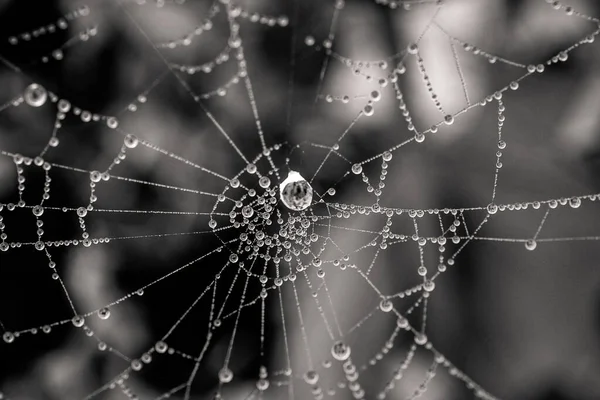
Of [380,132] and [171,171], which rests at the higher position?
[380,132]

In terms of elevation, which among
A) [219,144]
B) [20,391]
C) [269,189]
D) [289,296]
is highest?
[219,144]

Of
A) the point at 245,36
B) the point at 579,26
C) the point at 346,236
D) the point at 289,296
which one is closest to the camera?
the point at 245,36

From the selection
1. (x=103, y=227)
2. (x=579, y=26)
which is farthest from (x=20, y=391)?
(x=579, y=26)

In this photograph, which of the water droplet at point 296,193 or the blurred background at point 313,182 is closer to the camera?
the water droplet at point 296,193

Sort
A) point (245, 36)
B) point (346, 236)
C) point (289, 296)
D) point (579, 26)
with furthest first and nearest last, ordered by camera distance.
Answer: point (289, 296) < point (346, 236) < point (579, 26) < point (245, 36)

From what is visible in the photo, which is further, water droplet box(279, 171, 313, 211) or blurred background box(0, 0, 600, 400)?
blurred background box(0, 0, 600, 400)

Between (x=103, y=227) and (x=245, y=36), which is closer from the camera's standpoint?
(x=245, y=36)

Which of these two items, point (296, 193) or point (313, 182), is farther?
point (313, 182)

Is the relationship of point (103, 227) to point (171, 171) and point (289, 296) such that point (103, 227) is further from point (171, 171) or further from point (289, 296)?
point (289, 296)
